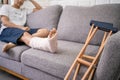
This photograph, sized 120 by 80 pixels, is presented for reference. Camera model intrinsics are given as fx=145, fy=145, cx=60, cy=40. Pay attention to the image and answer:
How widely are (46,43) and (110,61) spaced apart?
566 mm

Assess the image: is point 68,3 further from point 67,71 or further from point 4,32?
point 67,71

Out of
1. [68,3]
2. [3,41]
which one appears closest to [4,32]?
[3,41]

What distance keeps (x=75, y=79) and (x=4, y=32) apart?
115cm

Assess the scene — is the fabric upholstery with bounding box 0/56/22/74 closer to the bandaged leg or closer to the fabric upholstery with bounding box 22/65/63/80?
the fabric upholstery with bounding box 22/65/63/80

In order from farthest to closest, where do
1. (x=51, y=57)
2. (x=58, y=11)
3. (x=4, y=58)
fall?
(x=58, y=11) < (x=4, y=58) < (x=51, y=57)

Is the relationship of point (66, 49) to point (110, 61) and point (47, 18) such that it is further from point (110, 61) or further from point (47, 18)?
point (47, 18)

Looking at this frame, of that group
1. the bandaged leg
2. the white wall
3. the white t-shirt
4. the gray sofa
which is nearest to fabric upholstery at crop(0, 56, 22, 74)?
the gray sofa

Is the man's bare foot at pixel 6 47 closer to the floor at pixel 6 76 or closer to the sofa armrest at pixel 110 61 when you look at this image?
the floor at pixel 6 76

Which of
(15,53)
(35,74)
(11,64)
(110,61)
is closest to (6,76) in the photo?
(11,64)

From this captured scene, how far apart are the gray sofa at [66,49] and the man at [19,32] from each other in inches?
2.7

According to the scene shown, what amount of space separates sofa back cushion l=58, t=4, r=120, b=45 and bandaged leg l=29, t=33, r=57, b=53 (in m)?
0.44

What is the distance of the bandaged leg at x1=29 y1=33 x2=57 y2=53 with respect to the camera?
1214mm

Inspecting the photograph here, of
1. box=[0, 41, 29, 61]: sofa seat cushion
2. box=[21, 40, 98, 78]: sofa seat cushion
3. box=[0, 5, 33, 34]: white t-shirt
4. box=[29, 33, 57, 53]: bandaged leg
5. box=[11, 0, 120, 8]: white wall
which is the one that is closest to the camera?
box=[21, 40, 98, 78]: sofa seat cushion

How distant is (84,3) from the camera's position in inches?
76.7
